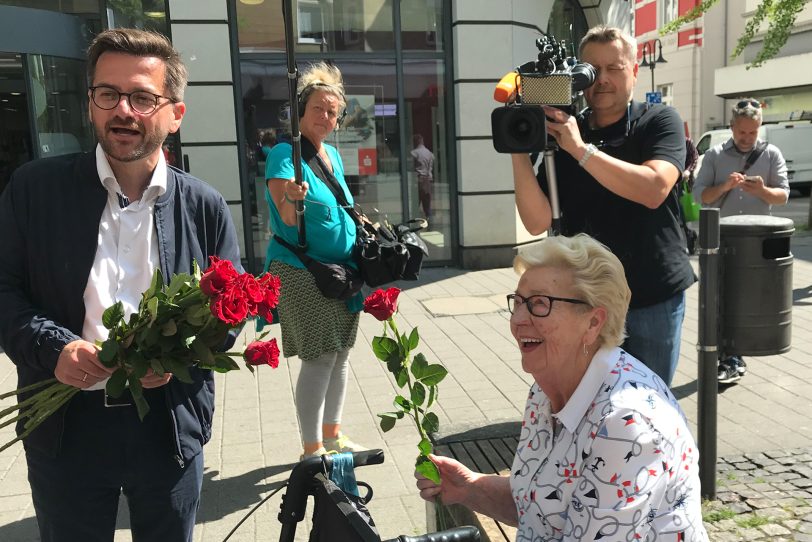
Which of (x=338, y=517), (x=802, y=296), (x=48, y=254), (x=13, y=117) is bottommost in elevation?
(x=802, y=296)

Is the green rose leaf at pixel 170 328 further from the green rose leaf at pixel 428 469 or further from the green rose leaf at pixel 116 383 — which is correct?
the green rose leaf at pixel 428 469

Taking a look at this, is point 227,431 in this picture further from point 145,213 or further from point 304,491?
point 304,491

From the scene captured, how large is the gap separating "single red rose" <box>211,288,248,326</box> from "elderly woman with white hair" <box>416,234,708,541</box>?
71 centimetres

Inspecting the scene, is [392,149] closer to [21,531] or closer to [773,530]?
[21,531]

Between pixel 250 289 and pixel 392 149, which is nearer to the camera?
pixel 250 289

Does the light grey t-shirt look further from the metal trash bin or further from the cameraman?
the cameraman

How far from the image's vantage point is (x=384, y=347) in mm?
1896

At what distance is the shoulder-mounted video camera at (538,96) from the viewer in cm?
268

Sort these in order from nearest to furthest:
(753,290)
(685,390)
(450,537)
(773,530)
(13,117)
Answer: (450,537) → (773,530) → (753,290) → (685,390) → (13,117)

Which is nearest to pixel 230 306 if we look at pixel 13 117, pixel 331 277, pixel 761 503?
pixel 331 277

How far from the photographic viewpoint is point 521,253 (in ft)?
6.81

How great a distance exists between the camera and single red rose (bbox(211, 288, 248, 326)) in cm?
164

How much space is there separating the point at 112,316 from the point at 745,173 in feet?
17.8

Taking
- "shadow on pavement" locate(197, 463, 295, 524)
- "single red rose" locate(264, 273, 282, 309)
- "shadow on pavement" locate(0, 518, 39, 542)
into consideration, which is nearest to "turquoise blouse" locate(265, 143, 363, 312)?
"shadow on pavement" locate(197, 463, 295, 524)
